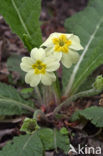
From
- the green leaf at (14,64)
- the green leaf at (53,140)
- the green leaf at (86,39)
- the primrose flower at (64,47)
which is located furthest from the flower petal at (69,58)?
the green leaf at (14,64)

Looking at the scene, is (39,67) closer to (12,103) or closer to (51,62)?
(51,62)

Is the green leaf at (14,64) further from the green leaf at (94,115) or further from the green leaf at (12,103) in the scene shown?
the green leaf at (94,115)

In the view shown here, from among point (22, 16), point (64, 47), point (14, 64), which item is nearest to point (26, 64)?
point (64, 47)

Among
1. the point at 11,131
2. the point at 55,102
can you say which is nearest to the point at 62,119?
the point at 55,102

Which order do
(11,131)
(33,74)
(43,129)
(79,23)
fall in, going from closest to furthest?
(33,74), (43,129), (11,131), (79,23)

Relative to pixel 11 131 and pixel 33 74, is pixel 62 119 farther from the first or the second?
pixel 33 74

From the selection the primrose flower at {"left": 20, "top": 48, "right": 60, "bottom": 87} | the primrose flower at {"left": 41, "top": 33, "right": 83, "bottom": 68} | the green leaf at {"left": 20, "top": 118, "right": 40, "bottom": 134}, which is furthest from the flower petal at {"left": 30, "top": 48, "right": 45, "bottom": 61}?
the green leaf at {"left": 20, "top": 118, "right": 40, "bottom": 134}
